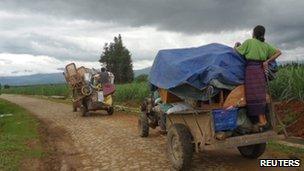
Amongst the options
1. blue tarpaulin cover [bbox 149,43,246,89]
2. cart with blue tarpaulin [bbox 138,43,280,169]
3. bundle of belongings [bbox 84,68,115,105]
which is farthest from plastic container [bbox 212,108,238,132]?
bundle of belongings [bbox 84,68,115,105]

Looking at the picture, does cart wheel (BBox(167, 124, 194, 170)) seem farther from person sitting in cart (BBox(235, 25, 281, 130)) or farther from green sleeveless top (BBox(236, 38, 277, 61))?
green sleeveless top (BBox(236, 38, 277, 61))

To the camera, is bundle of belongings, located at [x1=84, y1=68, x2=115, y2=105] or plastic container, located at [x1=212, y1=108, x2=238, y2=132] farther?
bundle of belongings, located at [x1=84, y1=68, x2=115, y2=105]

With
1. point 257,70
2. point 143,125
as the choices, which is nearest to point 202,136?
point 257,70

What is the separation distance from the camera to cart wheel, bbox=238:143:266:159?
10.1m

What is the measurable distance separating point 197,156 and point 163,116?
1.36 m

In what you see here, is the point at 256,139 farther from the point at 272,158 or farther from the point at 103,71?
the point at 103,71

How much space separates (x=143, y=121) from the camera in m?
14.0

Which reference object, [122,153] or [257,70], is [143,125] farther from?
[257,70]

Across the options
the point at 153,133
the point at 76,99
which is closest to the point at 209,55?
the point at 153,133

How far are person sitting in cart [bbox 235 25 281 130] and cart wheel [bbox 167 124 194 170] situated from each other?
1.32m

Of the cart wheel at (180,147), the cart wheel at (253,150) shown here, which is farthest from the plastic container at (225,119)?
the cart wheel at (253,150)

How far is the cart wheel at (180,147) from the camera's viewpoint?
9219 mm

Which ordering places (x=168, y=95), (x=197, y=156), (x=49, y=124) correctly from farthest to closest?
(x=49, y=124), (x=197, y=156), (x=168, y=95)

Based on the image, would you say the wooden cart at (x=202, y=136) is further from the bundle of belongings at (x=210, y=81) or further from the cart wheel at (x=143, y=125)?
the cart wheel at (x=143, y=125)
